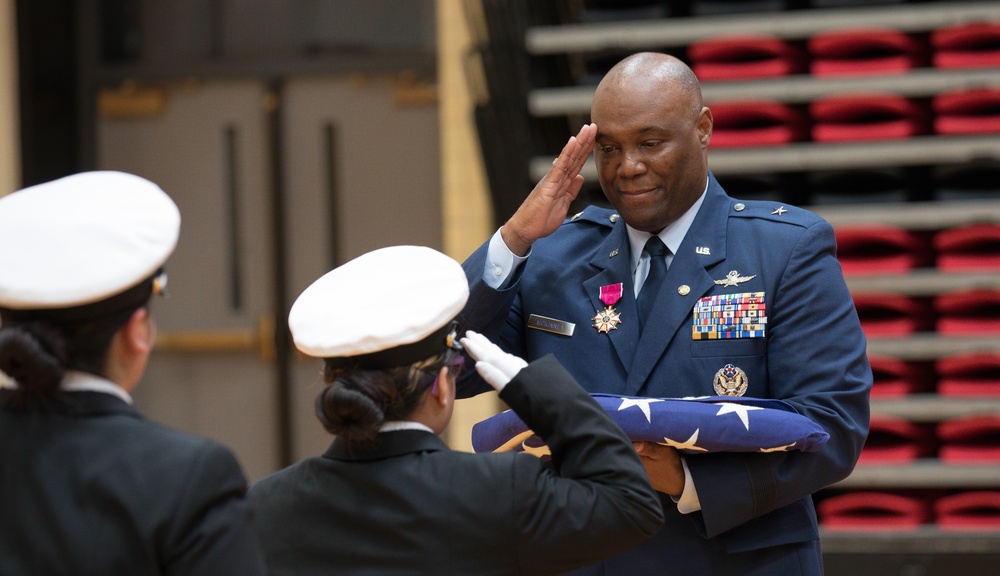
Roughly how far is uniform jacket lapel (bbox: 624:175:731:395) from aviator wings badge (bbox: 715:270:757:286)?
0.02m

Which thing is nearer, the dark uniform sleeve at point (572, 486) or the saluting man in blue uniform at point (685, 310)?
the dark uniform sleeve at point (572, 486)

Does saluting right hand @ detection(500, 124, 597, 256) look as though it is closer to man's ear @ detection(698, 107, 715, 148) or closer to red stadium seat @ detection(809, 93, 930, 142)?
man's ear @ detection(698, 107, 715, 148)

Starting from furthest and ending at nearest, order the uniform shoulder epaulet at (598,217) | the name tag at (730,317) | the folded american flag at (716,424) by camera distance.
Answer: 1. the uniform shoulder epaulet at (598,217)
2. the name tag at (730,317)
3. the folded american flag at (716,424)

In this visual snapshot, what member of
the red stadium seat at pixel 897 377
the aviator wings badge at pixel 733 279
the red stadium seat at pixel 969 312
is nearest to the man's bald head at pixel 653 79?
the aviator wings badge at pixel 733 279

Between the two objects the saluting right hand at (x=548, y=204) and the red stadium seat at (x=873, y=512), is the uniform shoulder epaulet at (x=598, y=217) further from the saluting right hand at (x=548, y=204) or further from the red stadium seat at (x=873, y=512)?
the red stadium seat at (x=873, y=512)

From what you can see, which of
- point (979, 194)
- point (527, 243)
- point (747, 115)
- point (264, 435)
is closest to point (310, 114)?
point (264, 435)

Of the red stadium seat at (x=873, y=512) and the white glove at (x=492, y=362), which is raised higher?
the white glove at (x=492, y=362)

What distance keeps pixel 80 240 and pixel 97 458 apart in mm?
255

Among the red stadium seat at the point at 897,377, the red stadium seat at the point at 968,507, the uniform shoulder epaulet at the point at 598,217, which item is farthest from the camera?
the red stadium seat at the point at 897,377

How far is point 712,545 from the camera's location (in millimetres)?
2006

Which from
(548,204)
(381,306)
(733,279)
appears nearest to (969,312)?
(733,279)

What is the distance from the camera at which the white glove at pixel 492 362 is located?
5.54ft

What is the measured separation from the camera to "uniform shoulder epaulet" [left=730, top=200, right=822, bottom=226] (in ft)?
6.89

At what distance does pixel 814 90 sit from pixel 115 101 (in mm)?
3397
